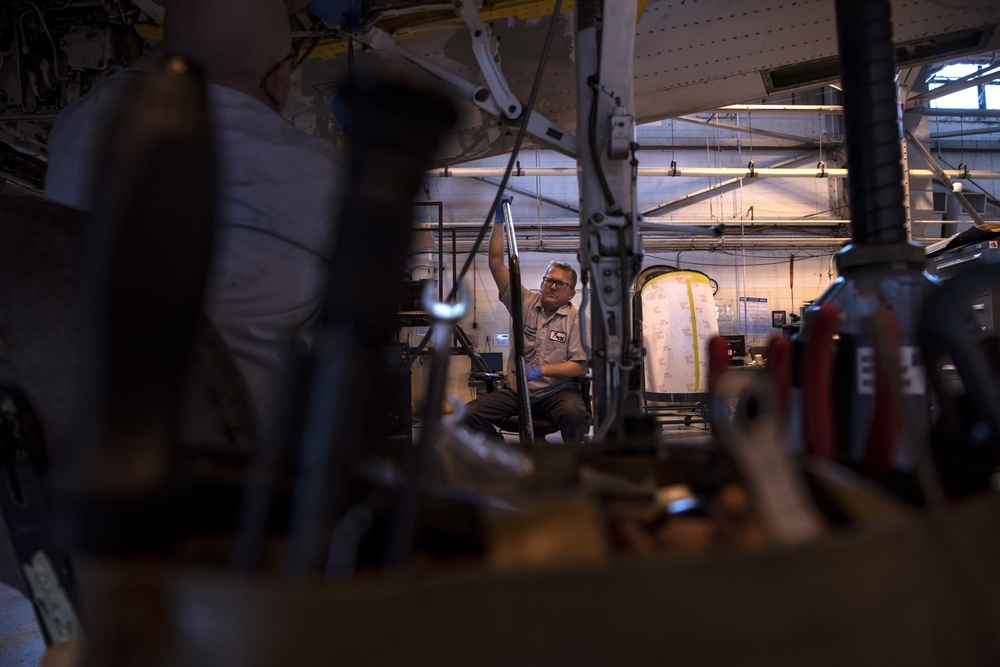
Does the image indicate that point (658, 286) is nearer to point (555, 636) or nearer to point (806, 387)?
point (806, 387)

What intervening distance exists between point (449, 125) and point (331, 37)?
1.70 metres

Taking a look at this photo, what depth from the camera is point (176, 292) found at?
0.88 ft

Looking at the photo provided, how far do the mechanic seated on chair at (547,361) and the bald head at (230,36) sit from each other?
6.47 ft

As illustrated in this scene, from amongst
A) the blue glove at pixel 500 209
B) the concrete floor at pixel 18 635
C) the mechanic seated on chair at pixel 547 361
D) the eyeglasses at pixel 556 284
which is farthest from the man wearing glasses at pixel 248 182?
the eyeglasses at pixel 556 284

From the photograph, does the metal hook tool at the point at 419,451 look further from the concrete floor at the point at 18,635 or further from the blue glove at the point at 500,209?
the blue glove at the point at 500,209

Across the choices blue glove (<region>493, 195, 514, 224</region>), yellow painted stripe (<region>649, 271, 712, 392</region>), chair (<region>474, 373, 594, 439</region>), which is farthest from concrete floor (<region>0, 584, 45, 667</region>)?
yellow painted stripe (<region>649, 271, 712, 392</region>)

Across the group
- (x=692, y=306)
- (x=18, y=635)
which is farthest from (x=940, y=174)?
(x=18, y=635)

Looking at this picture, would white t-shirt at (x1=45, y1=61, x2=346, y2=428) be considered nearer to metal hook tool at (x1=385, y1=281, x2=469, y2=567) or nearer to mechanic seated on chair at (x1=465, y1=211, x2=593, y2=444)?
metal hook tool at (x1=385, y1=281, x2=469, y2=567)

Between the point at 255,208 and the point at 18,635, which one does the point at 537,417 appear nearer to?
the point at 18,635

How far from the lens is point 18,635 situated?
1.38m

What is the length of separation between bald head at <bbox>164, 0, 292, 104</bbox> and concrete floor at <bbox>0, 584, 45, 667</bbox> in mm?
1225

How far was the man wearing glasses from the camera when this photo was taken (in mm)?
681

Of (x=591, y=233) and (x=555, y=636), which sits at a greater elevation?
(x=591, y=233)

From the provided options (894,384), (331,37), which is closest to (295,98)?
(331,37)
